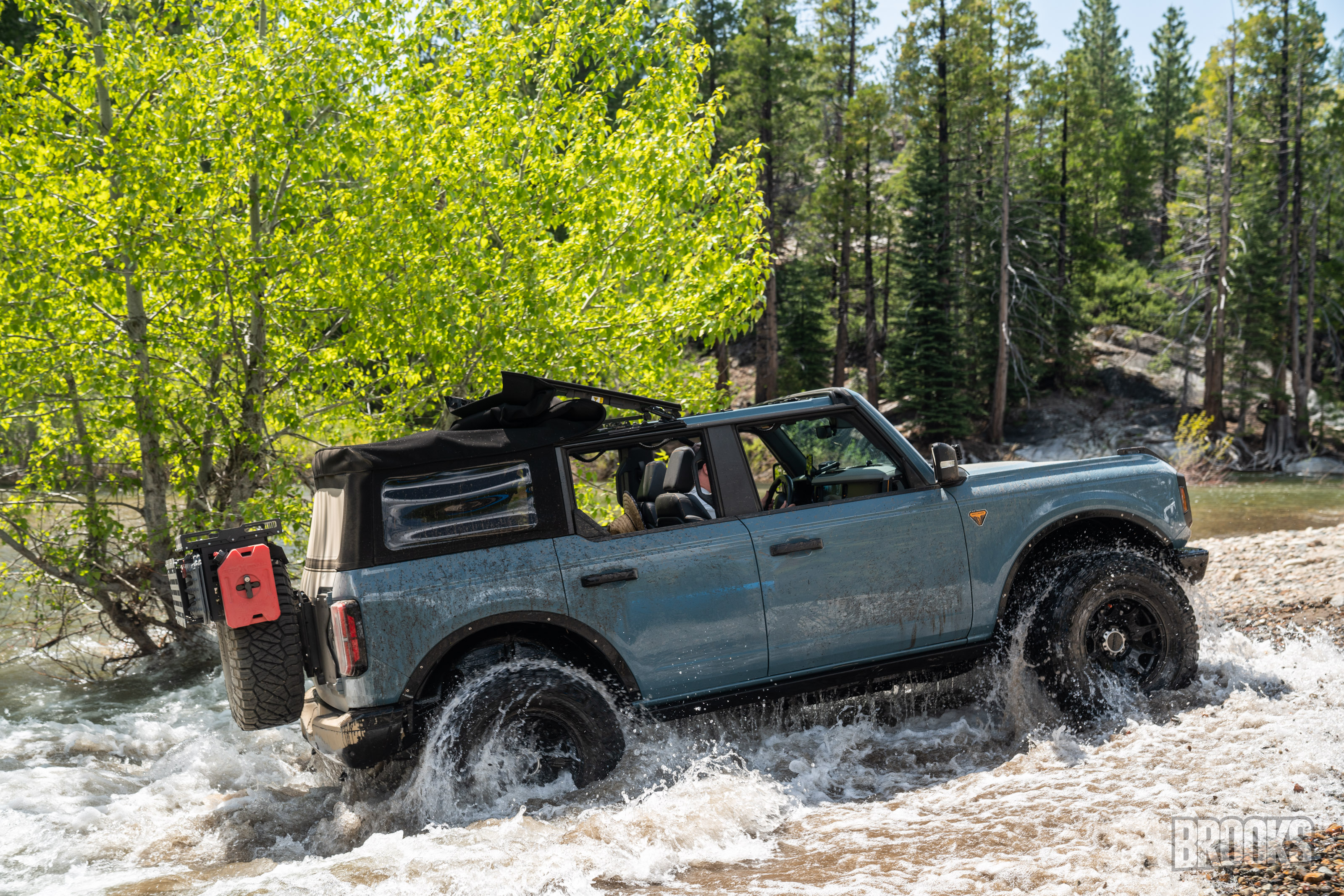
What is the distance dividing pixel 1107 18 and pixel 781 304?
131 ft

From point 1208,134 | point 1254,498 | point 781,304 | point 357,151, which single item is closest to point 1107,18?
point 1208,134

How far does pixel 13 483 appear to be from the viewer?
8.38 meters

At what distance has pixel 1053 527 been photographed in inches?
211

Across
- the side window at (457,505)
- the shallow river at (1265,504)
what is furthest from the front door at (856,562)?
the shallow river at (1265,504)

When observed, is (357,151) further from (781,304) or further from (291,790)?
(781,304)

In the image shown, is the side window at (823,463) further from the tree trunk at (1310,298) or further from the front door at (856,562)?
the tree trunk at (1310,298)

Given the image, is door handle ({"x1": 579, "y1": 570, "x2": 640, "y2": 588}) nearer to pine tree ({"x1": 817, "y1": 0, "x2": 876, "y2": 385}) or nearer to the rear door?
the rear door

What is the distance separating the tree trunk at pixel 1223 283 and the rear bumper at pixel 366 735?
1264 inches

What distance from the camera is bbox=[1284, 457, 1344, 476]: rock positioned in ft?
90.8

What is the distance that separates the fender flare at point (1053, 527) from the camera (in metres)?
5.30

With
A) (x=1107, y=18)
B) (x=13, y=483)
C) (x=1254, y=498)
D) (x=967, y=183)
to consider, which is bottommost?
(x=1254, y=498)

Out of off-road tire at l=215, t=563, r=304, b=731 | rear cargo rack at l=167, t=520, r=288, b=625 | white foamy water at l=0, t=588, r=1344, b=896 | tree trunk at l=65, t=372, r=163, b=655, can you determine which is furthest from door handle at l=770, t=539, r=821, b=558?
tree trunk at l=65, t=372, r=163, b=655

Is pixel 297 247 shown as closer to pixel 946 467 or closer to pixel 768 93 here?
pixel 946 467

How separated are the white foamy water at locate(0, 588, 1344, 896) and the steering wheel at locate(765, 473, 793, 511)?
4.05 ft
